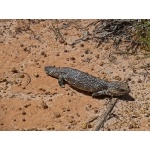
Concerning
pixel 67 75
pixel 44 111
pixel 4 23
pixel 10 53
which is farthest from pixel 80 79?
pixel 4 23

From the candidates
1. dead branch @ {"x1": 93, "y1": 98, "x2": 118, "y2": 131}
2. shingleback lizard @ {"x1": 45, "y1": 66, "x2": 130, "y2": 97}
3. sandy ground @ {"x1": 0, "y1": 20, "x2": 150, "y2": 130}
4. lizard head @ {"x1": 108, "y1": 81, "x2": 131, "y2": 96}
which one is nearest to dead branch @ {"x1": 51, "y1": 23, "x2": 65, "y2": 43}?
sandy ground @ {"x1": 0, "y1": 20, "x2": 150, "y2": 130}

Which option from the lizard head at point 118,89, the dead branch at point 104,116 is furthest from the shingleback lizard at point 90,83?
the dead branch at point 104,116

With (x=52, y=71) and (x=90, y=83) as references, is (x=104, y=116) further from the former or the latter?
(x=52, y=71)

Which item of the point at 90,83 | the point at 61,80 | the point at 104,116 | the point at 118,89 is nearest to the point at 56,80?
the point at 61,80

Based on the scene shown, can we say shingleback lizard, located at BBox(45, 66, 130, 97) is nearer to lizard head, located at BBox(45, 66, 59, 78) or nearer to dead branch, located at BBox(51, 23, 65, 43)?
lizard head, located at BBox(45, 66, 59, 78)

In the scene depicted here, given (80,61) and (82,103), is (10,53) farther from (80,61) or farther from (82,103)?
(82,103)
